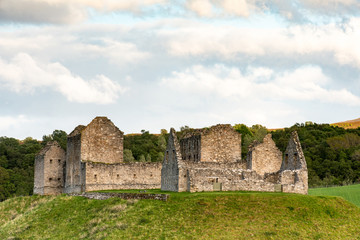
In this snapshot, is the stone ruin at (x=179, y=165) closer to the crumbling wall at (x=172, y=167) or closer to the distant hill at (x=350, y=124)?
the crumbling wall at (x=172, y=167)

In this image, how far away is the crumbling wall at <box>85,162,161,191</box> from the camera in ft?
183

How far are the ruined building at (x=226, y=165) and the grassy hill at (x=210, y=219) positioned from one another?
2.83 m

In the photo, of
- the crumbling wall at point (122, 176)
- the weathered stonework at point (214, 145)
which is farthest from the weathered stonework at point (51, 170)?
the weathered stonework at point (214, 145)

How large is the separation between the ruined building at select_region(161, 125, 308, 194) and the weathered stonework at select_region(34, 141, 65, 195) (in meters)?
14.5

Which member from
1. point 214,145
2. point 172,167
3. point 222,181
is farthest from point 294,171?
point 172,167

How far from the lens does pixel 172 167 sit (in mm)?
46281

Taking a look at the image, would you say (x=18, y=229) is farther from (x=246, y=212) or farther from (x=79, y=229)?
(x=246, y=212)

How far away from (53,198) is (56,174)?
1039 centimetres

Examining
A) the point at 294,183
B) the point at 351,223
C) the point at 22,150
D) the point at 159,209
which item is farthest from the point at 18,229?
the point at 22,150

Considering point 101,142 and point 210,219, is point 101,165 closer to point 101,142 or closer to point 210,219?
point 101,142

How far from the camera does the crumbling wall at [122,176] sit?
Result: 55.7m

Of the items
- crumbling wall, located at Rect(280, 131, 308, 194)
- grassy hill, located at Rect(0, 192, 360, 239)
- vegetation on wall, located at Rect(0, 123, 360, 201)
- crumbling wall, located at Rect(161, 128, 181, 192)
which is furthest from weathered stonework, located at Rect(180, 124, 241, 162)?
vegetation on wall, located at Rect(0, 123, 360, 201)

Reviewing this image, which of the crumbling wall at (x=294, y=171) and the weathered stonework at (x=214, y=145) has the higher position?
the weathered stonework at (x=214, y=145)

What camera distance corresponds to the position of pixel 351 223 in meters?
38.1
